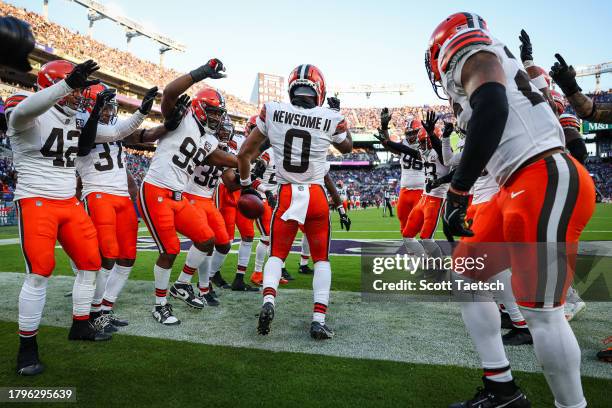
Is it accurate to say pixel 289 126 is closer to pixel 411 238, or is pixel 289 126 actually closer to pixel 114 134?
pixel 114 134

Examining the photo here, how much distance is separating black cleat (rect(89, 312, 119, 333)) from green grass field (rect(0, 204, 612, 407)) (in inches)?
7.8

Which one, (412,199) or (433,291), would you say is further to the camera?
(412,199)

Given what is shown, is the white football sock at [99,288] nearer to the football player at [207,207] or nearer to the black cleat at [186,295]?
the black cleat at [186,295]

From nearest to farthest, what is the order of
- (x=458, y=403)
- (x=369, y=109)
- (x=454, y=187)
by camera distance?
(x=454, y=187)
(x=458, y=403)
(x=369, y=109)

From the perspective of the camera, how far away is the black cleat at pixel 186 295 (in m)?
4.55

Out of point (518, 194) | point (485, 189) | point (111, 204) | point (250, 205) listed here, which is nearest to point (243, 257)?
point (250, 205)

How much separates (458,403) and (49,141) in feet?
11.2

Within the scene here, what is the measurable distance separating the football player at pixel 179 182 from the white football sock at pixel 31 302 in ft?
3.76

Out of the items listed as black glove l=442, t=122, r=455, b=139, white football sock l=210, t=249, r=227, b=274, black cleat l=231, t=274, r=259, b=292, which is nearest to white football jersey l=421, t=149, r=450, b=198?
black glove l=442, t=122, r=455, b=139

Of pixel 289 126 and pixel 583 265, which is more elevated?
pixel 289 126

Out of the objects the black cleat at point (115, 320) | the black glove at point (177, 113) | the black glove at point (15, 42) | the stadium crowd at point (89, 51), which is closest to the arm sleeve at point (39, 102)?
the black glove at point (15, 42)

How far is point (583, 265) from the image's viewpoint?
651 centimetres

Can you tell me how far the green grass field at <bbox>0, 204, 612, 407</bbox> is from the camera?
7.93 feet

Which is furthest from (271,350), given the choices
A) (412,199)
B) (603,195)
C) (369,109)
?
(369,109)
